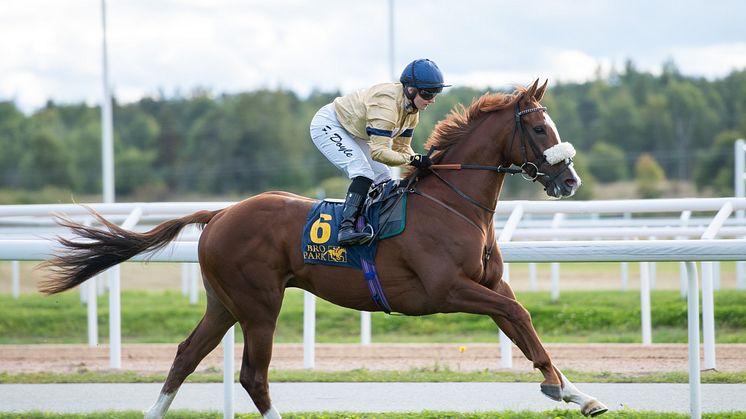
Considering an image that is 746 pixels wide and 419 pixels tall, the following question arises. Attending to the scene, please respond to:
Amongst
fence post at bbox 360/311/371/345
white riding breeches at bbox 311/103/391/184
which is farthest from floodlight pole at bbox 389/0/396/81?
white riding breeches at bbox 311/103/391/184

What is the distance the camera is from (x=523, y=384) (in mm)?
7332

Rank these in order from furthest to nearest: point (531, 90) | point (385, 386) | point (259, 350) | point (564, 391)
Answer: point (385, 386), point (259, 350), point (531, 90), point (564, 391)

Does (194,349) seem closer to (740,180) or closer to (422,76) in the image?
(422,76)

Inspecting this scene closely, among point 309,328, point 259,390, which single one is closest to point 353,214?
point 259,390

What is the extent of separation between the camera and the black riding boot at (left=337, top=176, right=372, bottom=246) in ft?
18.5

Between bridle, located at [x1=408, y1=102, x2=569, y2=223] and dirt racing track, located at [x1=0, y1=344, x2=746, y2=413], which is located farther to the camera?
dirt racing track, located at [x1=0, y1=344, x2=746, y2=413]

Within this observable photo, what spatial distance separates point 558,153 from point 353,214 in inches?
48.7

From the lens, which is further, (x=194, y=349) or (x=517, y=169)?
(x=194, y=349)

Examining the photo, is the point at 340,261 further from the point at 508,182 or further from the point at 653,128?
the point at 653,128

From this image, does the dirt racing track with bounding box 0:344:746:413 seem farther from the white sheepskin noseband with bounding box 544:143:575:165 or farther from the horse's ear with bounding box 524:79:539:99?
the horse's ear with bounding box 524:79:539:99

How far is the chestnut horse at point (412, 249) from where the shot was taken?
5.52 meters

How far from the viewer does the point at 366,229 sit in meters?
5.67

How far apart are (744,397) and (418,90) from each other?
305cm

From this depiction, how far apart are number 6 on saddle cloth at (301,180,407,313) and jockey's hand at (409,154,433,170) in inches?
6.7
